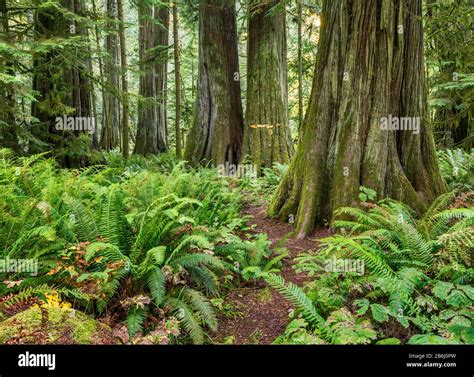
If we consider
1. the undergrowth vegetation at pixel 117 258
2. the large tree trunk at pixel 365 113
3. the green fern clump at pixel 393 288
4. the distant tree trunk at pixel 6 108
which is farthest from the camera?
the distant tree trunk at pixel 6 108

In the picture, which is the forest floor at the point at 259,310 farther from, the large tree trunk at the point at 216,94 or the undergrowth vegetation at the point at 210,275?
the large tree trunk at the point at 216,94

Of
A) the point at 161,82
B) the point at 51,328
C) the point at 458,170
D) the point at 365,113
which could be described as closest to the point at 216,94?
the point at 365,113

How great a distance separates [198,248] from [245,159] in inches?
200

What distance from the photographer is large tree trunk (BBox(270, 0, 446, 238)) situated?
4.88 m

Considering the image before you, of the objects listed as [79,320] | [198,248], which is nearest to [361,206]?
[198,248]

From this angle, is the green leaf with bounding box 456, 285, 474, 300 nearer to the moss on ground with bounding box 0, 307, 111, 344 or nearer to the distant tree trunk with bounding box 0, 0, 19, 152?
the moss on ground with bounding box 0, 307, 111, 344

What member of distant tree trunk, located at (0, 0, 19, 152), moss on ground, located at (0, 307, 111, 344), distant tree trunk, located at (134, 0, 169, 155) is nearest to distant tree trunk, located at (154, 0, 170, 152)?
distant tree trunk, located at (134, 0, 169, 155)

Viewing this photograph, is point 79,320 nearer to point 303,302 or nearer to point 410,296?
point 303,302

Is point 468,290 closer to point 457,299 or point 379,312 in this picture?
point 457,299

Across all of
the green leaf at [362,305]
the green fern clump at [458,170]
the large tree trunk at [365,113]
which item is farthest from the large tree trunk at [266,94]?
the green leaf at [362,305]

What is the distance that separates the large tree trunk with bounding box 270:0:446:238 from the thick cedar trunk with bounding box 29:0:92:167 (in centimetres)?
495

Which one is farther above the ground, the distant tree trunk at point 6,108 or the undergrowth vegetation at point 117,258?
the distant tree trunk at point 6,108

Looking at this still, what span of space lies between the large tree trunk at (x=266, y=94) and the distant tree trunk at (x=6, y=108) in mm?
4938

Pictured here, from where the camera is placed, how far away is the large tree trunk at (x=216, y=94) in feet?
31.4
